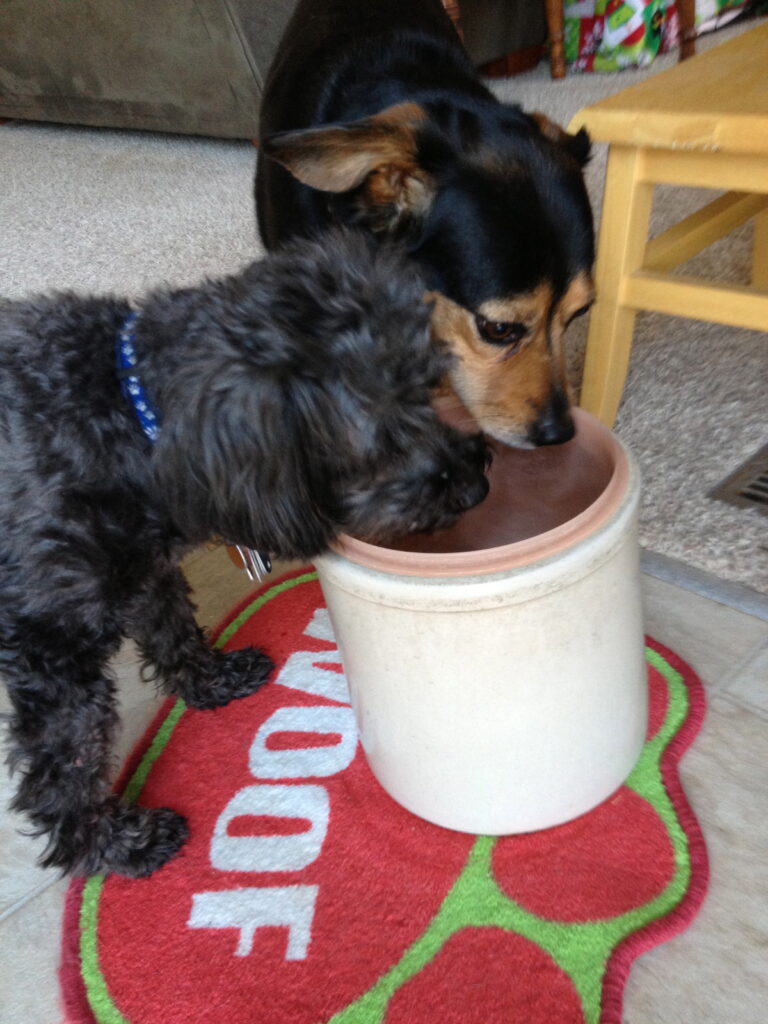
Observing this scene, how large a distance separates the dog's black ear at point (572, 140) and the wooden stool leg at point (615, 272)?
0.08 meters

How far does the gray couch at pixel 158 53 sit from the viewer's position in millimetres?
3469

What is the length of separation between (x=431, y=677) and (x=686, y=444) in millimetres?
1061

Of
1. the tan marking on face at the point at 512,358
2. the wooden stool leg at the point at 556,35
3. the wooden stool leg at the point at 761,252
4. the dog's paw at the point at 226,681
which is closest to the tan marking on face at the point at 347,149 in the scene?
the tan marking on face at the point at 512,358

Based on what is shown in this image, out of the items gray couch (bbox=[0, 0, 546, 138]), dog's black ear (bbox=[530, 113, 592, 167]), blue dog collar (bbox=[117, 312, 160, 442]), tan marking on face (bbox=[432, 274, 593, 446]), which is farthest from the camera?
gray couch (bbox=[0, 0, 546, 138])

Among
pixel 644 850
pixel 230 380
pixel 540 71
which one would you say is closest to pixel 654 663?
pixel 644 850

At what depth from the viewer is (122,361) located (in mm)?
978

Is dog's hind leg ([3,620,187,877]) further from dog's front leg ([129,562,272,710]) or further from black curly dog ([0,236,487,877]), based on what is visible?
dog's front leg ([129,562,272,710])

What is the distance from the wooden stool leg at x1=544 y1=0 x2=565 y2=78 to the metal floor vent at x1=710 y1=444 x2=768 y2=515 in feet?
11.1

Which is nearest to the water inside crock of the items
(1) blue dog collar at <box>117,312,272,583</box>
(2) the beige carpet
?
(1) blue dog collar at <box>117,312,272,583</box>

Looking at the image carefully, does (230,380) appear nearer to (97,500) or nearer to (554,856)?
(97,500)

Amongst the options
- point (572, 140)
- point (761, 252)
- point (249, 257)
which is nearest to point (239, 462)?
point (572, 140)

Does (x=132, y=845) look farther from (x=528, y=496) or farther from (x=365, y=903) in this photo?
(x=528, y=496)

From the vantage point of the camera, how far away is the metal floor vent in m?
1.55

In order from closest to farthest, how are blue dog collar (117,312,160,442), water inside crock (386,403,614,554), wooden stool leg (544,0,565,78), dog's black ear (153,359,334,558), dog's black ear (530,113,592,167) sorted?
dog's black ear (153,359,334,558)
blue dog collar (117,312,160,442)
water inside crock (386,403,614,554)
dog's black ear (530,113,592,167)
wooden stool leg (544,0,565,78)
